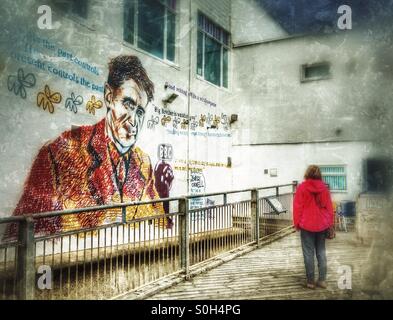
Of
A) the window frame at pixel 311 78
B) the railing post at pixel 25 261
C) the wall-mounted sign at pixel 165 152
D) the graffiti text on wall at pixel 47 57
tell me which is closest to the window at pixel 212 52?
the window frame at pixel 311 78

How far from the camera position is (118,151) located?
7004 millimetres

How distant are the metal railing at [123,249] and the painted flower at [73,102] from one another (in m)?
1.79

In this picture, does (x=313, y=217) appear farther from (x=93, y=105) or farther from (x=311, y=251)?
(x=93, y=105)

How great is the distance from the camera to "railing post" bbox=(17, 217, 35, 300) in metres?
3.08

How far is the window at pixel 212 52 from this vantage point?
389 inches

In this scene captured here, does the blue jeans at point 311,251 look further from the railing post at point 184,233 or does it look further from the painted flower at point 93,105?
the painted flower at point 93,105

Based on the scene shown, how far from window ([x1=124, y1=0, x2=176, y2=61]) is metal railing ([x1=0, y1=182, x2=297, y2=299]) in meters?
3.66

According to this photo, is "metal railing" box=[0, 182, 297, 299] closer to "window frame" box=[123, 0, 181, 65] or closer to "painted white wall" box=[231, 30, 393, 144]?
"painted white wall" box=[231, 30, 393, 144]

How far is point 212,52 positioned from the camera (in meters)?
10.4

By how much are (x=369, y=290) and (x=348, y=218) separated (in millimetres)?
4446

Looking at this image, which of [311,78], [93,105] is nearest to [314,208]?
[93,105]

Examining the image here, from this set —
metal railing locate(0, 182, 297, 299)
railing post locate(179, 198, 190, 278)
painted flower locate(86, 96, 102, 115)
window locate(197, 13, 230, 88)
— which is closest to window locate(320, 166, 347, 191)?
metal railing locate(0, 182, 297, 299)
